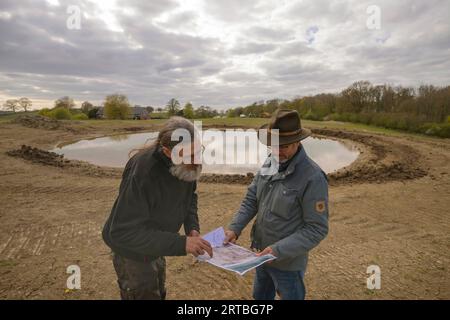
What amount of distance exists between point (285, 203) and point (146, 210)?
100 cm

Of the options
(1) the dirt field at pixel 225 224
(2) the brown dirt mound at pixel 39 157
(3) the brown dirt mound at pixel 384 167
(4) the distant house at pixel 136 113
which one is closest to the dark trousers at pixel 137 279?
(1) the dirt field at pixel 225 224

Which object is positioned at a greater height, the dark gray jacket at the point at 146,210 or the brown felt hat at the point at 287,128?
the brown felt hat at the point at 287,128

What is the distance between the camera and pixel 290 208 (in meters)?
2.22

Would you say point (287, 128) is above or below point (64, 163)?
above

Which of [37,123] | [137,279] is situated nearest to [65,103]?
[37,123]

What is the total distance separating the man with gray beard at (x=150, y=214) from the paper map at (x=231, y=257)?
177 millimetres

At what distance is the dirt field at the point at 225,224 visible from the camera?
398cm

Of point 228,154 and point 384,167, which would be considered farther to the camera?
point 228,154

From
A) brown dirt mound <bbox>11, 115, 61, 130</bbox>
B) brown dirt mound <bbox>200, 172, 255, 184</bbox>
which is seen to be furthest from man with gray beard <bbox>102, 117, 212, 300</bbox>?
brown dirt mound <bbox>11, 115, 61, 130</bbox>

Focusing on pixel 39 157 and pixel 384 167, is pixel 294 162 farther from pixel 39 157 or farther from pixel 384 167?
pixel 39 157

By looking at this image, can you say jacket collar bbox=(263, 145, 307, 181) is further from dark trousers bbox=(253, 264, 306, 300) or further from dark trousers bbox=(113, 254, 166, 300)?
dark trousers bbox=(113, 254, 166, 300)

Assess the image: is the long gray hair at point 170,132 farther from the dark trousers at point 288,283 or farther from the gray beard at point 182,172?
the dark trousers at point 288,283

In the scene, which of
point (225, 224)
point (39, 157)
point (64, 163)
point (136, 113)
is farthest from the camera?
point (136, 113)

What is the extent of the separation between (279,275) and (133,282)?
110cm
